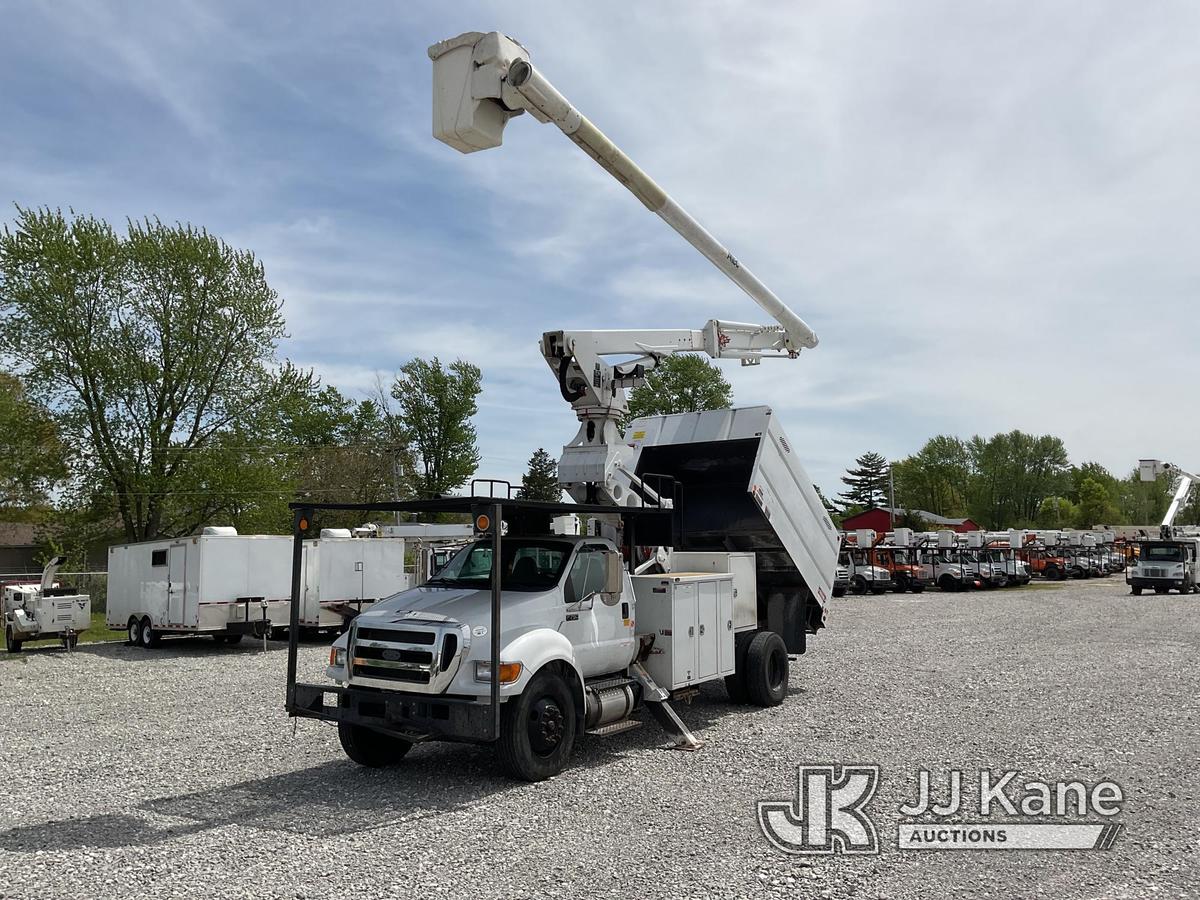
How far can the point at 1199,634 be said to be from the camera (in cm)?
2031

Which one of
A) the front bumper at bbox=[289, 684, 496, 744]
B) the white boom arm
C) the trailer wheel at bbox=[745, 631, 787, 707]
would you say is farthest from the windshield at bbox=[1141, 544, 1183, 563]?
the front bumper at bbox=[289, 684, 496, 744]

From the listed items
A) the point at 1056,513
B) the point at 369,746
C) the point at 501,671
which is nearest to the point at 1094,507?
the point at 1056,513

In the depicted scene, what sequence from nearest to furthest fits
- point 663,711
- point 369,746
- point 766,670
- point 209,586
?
1. point 369,746
2. point 663,711
3. point 766,670
4. point 209,586

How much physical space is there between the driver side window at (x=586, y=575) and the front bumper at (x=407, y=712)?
1.61m

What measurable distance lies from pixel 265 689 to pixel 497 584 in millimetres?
8143

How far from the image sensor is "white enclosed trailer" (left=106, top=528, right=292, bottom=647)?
Result: 770 inches

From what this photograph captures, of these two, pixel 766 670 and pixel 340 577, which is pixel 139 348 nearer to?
pixel 340 577

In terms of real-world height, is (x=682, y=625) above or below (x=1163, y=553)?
below

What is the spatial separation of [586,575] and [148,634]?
14909 mm

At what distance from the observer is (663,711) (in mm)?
10148

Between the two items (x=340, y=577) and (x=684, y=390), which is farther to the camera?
(x=684, y=390)

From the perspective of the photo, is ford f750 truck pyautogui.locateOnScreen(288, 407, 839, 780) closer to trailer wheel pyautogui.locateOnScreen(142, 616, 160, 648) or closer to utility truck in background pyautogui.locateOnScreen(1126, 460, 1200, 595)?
Result: trailer wheel pyautogui.locateOnScreen(142, 616, 160, 648)

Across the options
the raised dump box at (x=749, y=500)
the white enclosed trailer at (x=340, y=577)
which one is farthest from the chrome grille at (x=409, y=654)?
the white enclosed trailer at (x=340, y=577)

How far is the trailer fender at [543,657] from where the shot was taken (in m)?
7.97
